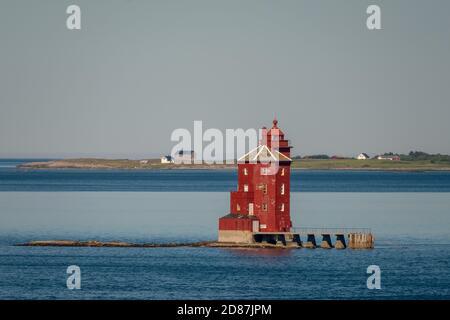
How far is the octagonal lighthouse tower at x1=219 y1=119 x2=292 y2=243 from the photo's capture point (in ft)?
315

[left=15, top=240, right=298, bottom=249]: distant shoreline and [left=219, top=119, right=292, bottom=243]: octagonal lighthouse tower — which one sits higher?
[left=219, top=119, right=292, bottom=243]: octagonal lighthouse tower

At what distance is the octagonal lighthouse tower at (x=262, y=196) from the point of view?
315ft

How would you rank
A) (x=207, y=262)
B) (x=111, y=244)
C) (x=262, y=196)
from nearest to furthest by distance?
(x=207, y=262) → (x=262, y=196) → (x=111, y=244)

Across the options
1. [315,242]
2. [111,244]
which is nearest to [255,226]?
[315,242]

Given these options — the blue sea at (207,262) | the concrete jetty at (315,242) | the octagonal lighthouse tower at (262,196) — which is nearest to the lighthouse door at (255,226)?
the octagonal lighthouse tower at (262,196)

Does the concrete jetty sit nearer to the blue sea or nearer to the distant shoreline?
the distant shoreline

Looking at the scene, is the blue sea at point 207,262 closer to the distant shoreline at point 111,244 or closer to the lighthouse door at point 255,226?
the distant shoreline at point 111,244

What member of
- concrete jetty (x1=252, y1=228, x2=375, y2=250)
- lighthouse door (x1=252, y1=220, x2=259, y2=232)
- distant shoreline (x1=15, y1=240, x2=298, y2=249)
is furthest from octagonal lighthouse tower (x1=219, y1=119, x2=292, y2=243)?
distant shoreline (x1=15, y1=240, x2=298, y2=249)

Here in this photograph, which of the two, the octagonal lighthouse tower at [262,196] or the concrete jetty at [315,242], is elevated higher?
the octagonal lighthouse tower at [262,196]

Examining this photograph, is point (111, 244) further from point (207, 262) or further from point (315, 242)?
point (315, 242)

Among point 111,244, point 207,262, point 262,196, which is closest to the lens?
point 207,262

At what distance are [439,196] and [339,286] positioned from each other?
398ft

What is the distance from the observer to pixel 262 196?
9612 centimetres

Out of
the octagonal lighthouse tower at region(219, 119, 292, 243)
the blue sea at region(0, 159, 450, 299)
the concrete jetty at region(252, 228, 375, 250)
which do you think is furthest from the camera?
the concrete jetty at region(252, 228, 375, 250)
